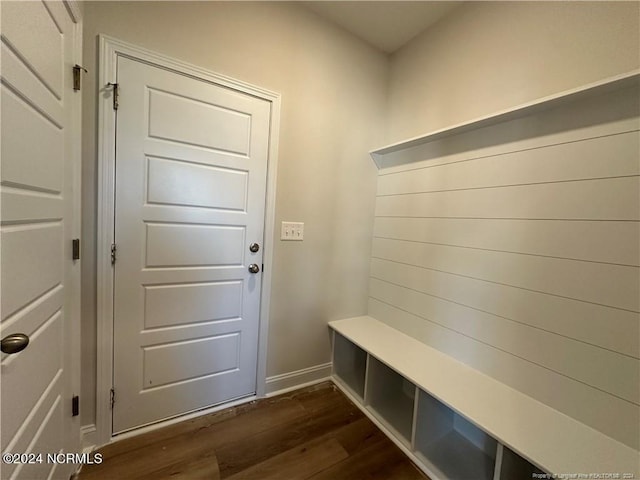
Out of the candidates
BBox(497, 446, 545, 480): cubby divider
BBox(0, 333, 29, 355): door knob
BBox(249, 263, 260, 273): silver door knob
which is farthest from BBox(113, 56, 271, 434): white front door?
BBox(497, 446, 545, 480): cubby divider

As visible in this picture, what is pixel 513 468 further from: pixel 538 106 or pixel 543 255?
pixel 538 106

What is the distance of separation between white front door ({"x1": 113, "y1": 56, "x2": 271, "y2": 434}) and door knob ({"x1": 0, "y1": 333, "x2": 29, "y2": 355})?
2.32ft

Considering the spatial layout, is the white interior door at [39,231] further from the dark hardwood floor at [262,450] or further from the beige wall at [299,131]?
the dark hardwood floor at [262,450]

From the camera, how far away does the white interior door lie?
745 millimetres

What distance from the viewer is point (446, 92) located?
1.79 meters

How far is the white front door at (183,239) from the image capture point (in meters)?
1.40

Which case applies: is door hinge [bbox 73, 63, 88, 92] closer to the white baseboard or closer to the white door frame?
the white door frame

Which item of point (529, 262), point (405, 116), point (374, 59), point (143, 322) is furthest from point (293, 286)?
point (374, 59)

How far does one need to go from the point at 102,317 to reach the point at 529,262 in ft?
7.43

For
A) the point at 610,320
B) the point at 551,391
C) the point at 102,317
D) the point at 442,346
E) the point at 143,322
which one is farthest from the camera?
the point at 442,346

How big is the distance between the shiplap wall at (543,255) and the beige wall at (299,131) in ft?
1.82

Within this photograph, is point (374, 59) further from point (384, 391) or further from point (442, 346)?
point (384, 391)

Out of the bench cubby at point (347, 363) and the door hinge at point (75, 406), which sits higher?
the door hinge at point (75, 406)

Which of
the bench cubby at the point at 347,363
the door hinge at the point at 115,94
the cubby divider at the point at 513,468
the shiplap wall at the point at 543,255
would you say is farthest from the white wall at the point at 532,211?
the door hinge at the point at 115,94
